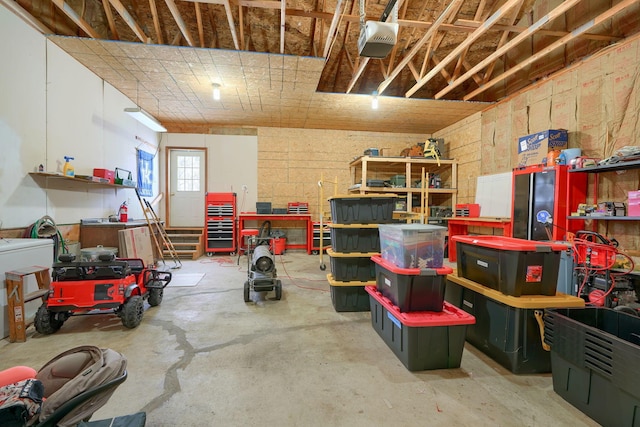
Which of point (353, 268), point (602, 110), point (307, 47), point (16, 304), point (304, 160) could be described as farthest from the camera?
point (304, 160)

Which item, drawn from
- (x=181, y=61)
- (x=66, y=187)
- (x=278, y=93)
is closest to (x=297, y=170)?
(x=278, y=93)

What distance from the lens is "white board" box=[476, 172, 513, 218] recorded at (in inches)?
189

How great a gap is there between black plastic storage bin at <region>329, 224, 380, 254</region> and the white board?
328cm

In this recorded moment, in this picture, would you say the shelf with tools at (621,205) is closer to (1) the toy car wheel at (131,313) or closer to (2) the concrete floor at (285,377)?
(2) the concrete floor at (285,377)

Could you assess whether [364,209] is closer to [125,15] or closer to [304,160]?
[125,15]

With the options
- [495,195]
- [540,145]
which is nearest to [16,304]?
[540,145]

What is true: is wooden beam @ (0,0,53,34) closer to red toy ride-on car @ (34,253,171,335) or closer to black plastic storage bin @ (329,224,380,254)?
red toy ride-on car @ (34,253,171,335)

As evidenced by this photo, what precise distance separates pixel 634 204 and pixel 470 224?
8.79ft

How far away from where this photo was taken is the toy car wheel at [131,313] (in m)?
2.58

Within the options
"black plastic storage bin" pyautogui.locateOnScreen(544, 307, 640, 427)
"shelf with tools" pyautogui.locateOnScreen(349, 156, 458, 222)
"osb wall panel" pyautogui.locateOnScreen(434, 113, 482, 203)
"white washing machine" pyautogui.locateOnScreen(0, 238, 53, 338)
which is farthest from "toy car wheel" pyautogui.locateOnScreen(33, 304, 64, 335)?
"osb wall panel" pyautogui.locateOnScreen(434, 113, 482, 203)

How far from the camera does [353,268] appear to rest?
3092 millimetres

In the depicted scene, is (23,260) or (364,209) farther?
(364,209)

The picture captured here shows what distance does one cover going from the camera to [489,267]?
2.12 metres

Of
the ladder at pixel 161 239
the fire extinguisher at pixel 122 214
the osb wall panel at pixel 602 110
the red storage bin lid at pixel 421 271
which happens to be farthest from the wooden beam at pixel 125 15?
the osb wall panel at pixel 602 110
